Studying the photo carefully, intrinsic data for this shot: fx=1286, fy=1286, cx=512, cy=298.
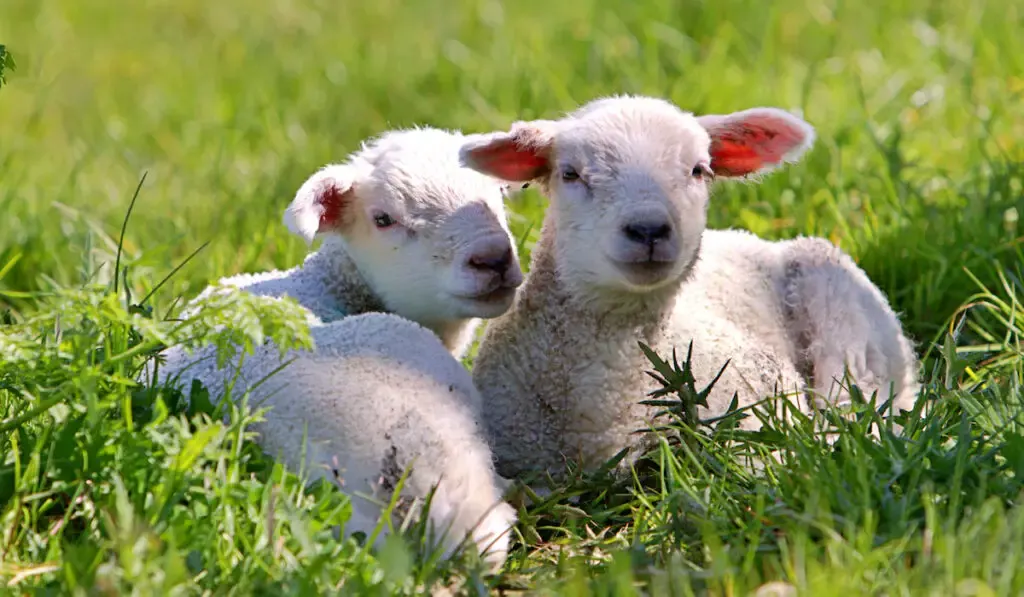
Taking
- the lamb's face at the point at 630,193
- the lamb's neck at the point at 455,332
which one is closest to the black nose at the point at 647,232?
the lamb's face at the point at 630,193

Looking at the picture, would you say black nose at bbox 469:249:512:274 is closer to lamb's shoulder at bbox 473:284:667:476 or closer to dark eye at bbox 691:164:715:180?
lamb's shoulder at bbox 473:284:667:476

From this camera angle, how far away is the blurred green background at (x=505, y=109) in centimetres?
534

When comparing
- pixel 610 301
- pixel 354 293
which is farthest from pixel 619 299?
pixel 354 293

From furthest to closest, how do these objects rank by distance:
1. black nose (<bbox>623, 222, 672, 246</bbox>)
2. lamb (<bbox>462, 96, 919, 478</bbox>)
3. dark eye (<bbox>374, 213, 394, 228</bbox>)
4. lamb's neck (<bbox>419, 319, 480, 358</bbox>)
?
lamb's neck (<bbox>419, 319, 480, 358</bbox>) → dark eye (<bbox>374, 213, 394, 228</bbox>) → lamb (<bbox>462, 96, 919, 478</bbox>) → black nose (<bbox>623, 222, 672, 246</bbox>)

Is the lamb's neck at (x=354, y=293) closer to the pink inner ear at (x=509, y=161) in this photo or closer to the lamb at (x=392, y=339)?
the lamb at (x=392, y=339)

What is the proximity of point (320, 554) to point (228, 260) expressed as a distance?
281cm

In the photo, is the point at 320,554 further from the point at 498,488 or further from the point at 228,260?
the point at 228,260

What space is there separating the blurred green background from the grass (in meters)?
0.02

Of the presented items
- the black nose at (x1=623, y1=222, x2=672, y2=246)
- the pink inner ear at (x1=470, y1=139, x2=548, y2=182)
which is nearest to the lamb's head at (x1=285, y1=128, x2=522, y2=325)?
the pink inner ear at (x1=470, y1=139, x2=548, y2=182)

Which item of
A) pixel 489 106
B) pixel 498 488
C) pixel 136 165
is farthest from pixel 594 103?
pixel 136 165

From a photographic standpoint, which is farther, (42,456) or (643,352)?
(643,352)

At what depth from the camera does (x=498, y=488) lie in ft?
11.4

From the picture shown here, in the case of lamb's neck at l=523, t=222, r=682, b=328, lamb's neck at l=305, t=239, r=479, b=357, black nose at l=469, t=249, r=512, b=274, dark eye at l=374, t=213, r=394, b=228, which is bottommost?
lamb's neck at l=305, t=239, r=479, b=357

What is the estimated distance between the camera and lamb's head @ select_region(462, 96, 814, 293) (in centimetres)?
362
